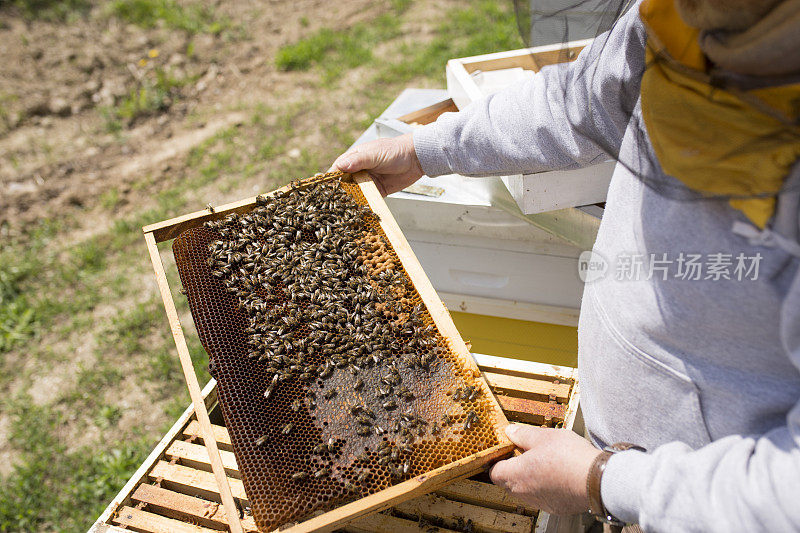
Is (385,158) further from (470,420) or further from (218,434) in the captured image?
(218,434)

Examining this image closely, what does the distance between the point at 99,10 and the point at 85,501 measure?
8020mm

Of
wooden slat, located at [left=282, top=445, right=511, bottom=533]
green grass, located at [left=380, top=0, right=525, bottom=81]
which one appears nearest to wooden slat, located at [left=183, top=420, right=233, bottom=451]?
wooden slat, located at [left=282, top=445, right=511, bottom=533]

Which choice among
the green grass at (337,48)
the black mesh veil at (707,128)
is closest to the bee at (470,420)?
the black mesh veil at (707,128)

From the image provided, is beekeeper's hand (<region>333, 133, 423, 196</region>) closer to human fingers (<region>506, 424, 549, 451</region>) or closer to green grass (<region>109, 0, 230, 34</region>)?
human fingers (<region>506, 424, 549, 451</region>)

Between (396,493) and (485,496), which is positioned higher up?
(396,493)

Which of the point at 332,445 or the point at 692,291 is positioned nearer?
the point at 692,291

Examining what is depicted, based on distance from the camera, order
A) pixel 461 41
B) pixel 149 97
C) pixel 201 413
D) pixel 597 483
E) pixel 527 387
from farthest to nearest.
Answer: pixel 461 41
pixel 149 97
pixel 527 387
pixel 201 413
pixel 597 483

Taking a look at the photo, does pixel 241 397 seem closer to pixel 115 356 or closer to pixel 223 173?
pixel 115 356

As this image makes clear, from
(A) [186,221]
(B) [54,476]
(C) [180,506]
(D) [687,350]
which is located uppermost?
(A) [186,221]

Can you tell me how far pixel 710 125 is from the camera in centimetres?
130

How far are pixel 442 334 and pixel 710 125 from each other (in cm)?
135

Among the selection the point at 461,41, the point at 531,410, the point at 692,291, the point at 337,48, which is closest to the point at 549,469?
the point at 531,410

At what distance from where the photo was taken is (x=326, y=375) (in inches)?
89.8

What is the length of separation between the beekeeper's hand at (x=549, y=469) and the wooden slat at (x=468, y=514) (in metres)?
0.30
